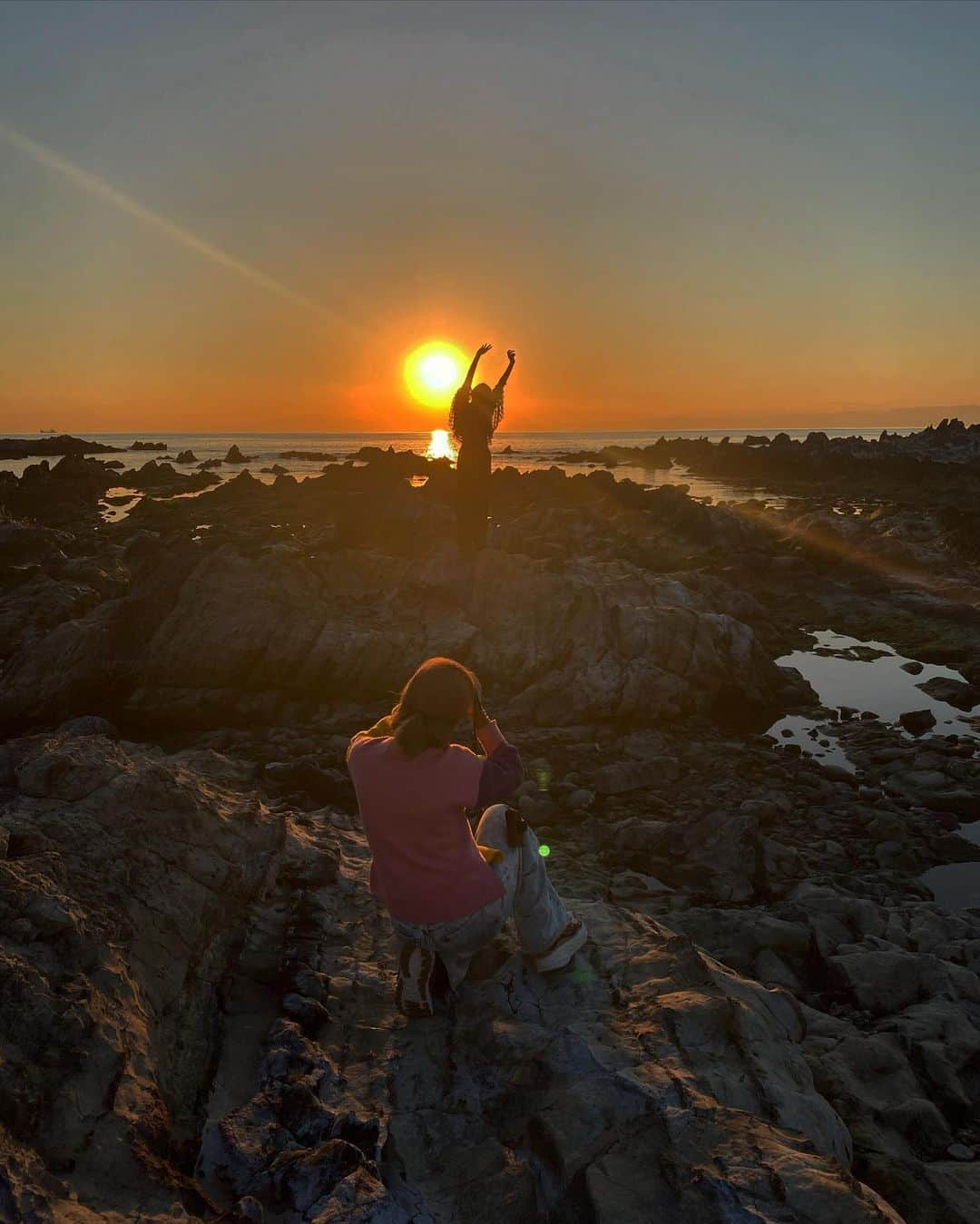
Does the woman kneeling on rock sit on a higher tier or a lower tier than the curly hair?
lower

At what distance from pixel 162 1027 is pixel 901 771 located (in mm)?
9323

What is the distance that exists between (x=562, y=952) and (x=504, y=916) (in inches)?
17.0

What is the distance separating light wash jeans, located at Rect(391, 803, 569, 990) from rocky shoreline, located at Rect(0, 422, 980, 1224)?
24 cm

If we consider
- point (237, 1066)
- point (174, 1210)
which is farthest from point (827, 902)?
point (174, 1210)

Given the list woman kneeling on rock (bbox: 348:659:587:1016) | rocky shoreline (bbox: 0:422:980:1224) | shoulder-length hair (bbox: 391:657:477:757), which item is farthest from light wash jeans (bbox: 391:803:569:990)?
shoulder-length hair (bbox: 391:657:477:757)

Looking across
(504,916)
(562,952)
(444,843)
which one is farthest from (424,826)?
(562,952)

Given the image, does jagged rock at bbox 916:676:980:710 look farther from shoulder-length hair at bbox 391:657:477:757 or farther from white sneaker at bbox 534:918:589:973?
shoulder-length hair at bbox 391:657:477:757

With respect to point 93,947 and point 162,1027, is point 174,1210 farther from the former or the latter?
point 93,947

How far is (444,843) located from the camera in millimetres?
3943

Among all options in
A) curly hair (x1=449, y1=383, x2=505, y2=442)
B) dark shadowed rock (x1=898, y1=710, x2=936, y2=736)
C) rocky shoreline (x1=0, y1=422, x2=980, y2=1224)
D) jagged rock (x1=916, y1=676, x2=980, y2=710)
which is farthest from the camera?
curly hair (x1=449, y1=383, x2=505, y2=442)

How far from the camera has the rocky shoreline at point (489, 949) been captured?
117 inches

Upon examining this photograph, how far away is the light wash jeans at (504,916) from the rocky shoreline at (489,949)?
0.24 metres

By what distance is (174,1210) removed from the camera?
2.70 meters

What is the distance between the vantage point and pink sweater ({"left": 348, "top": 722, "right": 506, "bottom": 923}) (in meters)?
3.83
